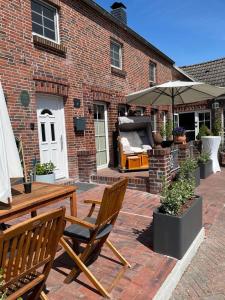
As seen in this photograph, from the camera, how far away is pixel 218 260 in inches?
139

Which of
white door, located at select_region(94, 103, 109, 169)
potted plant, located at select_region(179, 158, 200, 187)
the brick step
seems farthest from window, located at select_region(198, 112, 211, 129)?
the brick step

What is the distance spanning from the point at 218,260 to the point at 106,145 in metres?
5.73

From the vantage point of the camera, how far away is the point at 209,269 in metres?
3.34

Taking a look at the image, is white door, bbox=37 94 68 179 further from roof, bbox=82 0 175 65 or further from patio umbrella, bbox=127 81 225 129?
roof, bbox=82 0 175 65

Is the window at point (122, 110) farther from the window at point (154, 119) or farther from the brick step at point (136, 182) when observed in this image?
the brick step at point (136, 182)

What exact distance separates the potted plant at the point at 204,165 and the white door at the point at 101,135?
2817 millimetres

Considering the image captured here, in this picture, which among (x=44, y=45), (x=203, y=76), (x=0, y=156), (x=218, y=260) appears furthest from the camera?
(x=203, y=76)

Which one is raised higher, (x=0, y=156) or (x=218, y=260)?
(x=0, y=156)

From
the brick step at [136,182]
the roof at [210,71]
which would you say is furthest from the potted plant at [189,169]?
the roof at [210,71]

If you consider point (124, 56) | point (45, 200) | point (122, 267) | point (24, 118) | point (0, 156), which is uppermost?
point (124, 56)

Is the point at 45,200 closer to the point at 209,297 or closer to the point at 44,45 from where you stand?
the point at 209,297

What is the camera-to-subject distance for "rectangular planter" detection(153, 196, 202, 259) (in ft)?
10.8

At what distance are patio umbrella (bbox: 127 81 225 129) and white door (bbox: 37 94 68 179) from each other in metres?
2.66

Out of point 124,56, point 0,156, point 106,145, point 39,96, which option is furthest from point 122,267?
point 124,56
